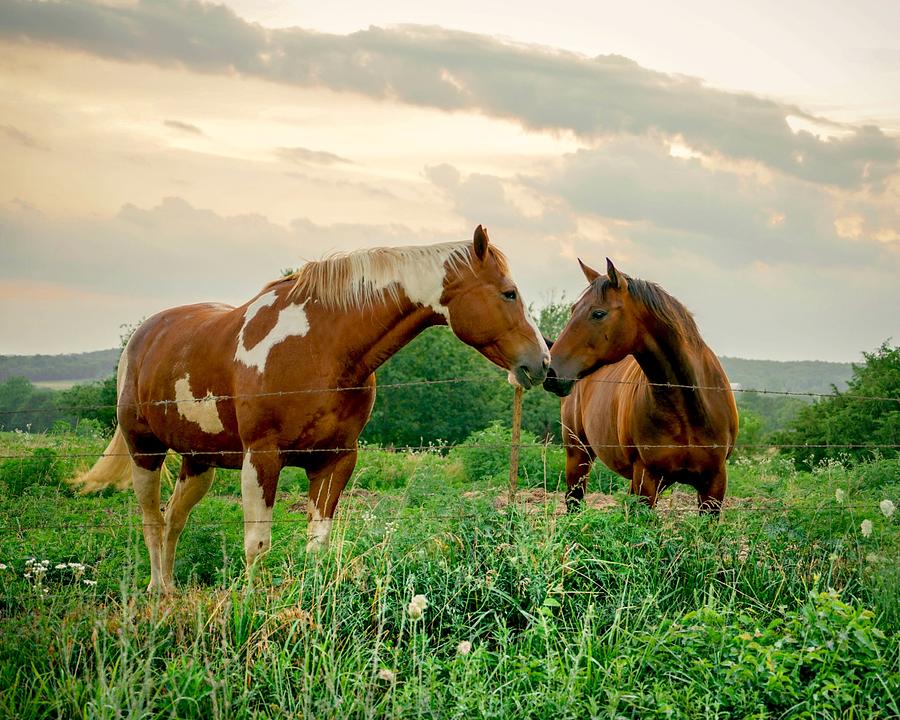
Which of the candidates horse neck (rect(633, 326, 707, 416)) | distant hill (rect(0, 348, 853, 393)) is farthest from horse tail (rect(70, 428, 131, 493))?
distant hill (rect(0, 348, 853, 393))

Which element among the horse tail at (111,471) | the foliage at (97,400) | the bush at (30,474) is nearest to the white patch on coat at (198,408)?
the horse tail at (111,471)

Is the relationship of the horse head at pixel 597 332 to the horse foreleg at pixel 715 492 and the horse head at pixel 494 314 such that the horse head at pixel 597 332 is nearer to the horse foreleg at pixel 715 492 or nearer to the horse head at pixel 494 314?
the horse head at pixel 494 314

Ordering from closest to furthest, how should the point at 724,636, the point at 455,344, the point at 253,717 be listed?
the point at 253,717 < the point at 724,636 < the point at 455,344

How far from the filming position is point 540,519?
5328 mm

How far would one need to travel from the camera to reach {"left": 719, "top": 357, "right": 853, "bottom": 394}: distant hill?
66.1 meters

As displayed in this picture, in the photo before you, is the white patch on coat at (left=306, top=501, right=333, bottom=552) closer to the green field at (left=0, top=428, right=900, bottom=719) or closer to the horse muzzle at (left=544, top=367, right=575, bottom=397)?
the green field at (left=0, top=428, right=900, bottom=719)

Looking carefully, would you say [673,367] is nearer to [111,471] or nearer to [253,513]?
[253,513]

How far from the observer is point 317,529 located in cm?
515

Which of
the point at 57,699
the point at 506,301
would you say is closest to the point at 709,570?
the point at 506,301

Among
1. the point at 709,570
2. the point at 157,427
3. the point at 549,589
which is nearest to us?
the point at 549,589

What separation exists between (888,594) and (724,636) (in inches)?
45.6

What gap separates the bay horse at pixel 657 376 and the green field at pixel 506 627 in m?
0.56

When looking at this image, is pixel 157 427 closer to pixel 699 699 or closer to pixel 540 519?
pixel 540 519

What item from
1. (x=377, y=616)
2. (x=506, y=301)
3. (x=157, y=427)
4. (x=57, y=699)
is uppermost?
(x=506, y=301)
